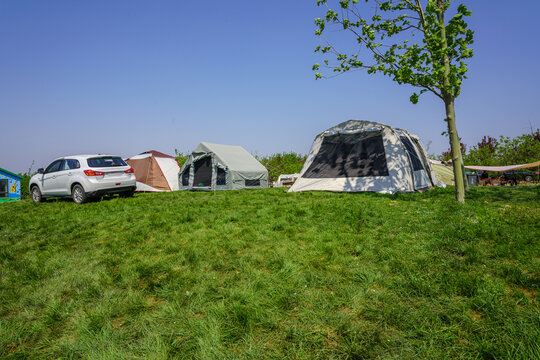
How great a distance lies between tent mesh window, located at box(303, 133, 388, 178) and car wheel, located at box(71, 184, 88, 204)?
28.1 feet

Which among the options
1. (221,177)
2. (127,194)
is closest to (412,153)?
(221,177)

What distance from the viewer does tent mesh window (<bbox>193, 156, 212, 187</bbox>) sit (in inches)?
665

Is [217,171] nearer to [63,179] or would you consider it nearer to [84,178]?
[84,178]

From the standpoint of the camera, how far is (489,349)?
1978 mm

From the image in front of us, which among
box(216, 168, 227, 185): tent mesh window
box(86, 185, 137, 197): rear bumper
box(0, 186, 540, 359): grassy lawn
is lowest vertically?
box(0, 186, 540, 359): grassy lawn

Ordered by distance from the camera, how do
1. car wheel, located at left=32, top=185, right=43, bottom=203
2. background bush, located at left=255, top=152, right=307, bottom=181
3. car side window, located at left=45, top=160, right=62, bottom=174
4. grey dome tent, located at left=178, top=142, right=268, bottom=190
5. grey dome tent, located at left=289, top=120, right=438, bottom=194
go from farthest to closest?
1. background bush, located at left=255, top=152, right=307, bottom=181
2. grey dome tent, located at left=178, top=142, right=268, bottom=190
3. car wheel, located at left=32, top=185, right=43, bottom=203
4. car side window, located at left=45, top=160, right=62, bottom=174
5. grey dome tent, located at left=289, top=120, right=438, bottom=194

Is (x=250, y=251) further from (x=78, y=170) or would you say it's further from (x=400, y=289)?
(x=78, y=170)

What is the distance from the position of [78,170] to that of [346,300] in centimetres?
1078

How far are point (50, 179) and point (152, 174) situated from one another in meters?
6.84

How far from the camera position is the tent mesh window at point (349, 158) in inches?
423

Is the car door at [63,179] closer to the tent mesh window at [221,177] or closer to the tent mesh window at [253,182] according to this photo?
the tent mesh window at [221,177]

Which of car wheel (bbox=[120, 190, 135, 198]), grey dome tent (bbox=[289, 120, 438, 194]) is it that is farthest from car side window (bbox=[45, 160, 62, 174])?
grey dome tent (bbox=[289, 120, 438, 194])

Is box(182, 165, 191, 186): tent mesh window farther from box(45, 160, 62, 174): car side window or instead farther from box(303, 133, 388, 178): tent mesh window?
box(303, 133, 388, 178): tent mesh window

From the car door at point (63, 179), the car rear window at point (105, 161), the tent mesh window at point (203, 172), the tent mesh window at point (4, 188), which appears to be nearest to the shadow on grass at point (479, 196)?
the car rear window at point (105, 161)
